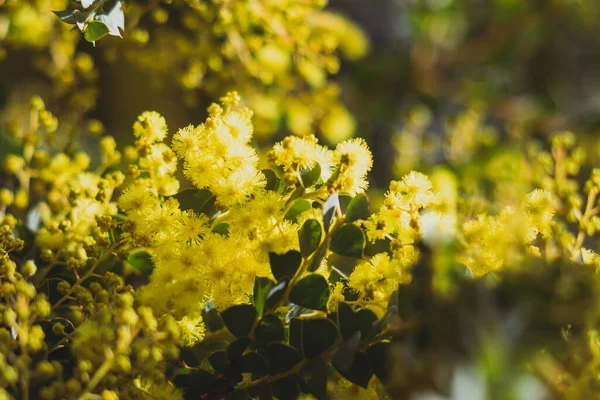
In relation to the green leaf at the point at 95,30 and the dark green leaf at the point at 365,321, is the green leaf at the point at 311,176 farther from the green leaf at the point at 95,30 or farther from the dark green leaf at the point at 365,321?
the green leaf at the point at 95,30

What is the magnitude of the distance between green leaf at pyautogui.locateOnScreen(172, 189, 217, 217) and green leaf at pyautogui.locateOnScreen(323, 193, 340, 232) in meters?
0.11

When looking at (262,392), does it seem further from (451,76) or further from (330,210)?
(451,76)

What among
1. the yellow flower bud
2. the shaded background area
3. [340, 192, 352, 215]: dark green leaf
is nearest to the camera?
[340, 192, 352, 215]: dark green leaf

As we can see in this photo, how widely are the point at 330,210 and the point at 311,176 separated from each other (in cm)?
5

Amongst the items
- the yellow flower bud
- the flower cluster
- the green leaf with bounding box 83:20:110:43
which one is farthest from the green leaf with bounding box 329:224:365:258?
the yellow flower bud

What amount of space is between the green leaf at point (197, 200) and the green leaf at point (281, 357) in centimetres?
14

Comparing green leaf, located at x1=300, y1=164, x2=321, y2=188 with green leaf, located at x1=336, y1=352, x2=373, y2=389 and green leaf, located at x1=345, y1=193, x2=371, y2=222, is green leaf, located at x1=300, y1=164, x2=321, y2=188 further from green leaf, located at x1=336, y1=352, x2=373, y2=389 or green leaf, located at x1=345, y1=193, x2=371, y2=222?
green leaf, located at x1=336, y1=352, x2=373, y2=389

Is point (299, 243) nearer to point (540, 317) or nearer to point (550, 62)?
point (540, 317)

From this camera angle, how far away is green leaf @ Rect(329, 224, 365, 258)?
0.56m

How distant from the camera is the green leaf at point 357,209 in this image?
22.1 inches

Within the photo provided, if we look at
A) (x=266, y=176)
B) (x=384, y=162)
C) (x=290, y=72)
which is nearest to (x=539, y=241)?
(x=266, y=176)

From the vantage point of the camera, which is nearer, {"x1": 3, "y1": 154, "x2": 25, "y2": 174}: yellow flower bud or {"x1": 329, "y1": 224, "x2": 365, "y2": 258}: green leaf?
{"x1": 329, "y1": 224, "x2": 365, "y2": 258}: green leaf

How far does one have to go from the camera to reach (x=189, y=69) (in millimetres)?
1119

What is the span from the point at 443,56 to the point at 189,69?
42.0 inches
